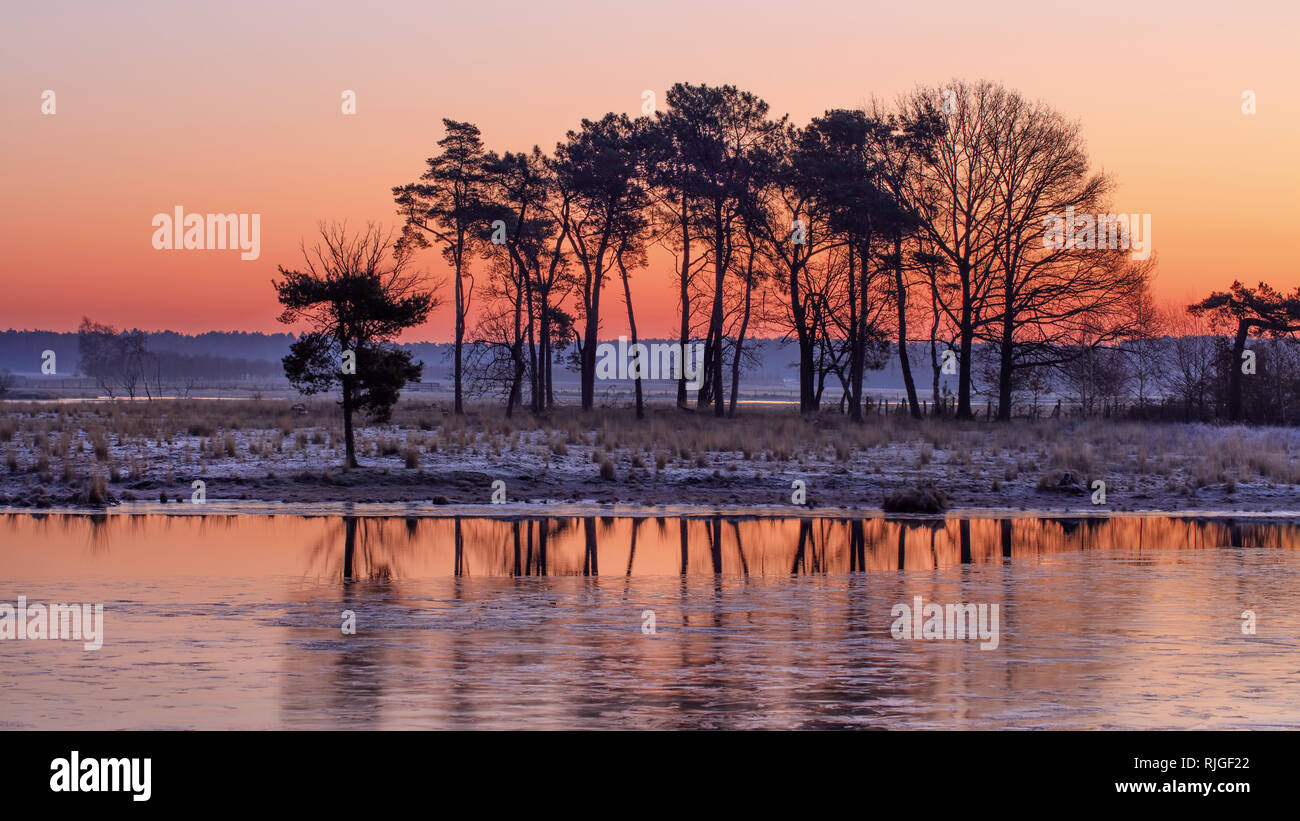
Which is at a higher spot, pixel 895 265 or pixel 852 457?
pixel 895 265

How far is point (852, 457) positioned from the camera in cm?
3238

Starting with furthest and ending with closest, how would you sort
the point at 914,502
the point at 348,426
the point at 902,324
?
1. the point at 902,324
2. the point at 348,426
3. the point at 914,502

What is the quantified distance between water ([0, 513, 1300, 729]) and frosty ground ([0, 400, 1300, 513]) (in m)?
4.91

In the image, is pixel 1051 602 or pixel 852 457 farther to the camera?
pixel 852 457

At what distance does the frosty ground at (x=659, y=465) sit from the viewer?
24.4m

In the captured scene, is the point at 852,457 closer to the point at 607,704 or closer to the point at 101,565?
the point at 101,565

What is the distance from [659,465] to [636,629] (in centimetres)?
1727

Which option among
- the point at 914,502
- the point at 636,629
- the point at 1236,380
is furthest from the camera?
the point at 1236,380

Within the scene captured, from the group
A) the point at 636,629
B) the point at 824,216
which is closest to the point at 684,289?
the point at 824,216

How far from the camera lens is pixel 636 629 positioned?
11.3 m

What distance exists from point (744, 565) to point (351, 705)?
8.34 metres

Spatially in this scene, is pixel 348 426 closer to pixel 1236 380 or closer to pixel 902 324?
pixel 902 324
